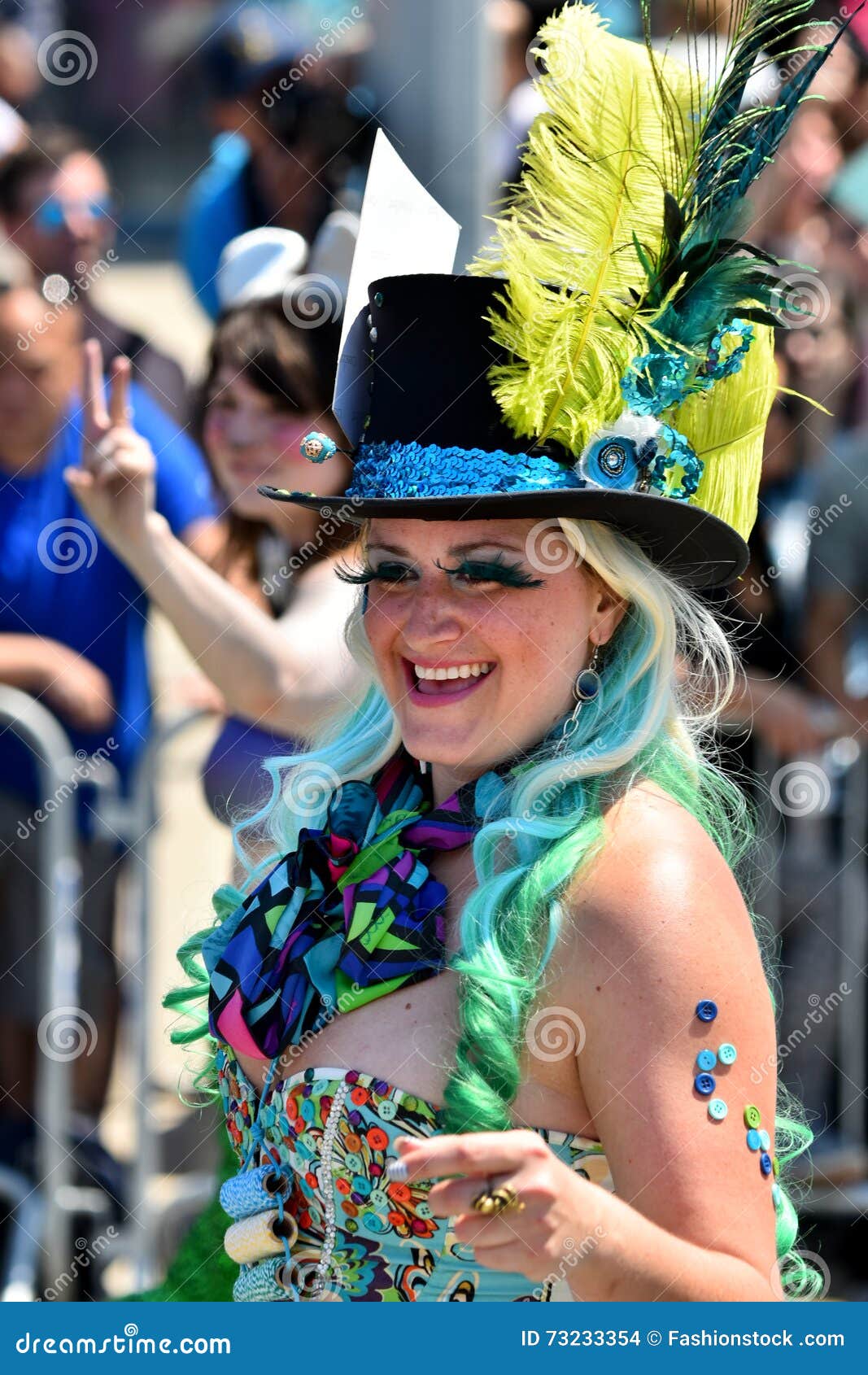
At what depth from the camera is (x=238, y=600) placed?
3.64 metres

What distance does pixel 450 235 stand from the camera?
2.40 m

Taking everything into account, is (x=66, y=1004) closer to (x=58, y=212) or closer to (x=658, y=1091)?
(x=58, y=212)

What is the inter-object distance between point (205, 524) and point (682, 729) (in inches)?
85.2

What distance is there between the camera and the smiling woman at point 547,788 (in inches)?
71.7

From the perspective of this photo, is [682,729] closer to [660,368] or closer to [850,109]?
[660,368]

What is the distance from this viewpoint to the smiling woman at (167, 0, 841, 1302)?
5.98 ft

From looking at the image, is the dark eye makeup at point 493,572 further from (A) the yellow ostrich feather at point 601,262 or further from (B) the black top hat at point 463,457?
(A) the yellow ostrich feather at point 601,262

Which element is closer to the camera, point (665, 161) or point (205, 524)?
point (665, 161)

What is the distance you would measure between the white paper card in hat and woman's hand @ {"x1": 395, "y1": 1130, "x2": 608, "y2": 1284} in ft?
3.72

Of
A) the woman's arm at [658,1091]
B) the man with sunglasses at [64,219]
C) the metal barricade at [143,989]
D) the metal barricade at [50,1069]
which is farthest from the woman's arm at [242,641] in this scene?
the woman's arm at [658,1091]

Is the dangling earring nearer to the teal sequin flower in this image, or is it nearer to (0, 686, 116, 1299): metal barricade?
the teal sequin flower

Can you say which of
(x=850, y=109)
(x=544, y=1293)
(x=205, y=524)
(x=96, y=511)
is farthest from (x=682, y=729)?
(x=850, y=109)

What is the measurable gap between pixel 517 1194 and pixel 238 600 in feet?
7.51

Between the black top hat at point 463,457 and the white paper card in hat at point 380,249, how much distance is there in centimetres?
3
